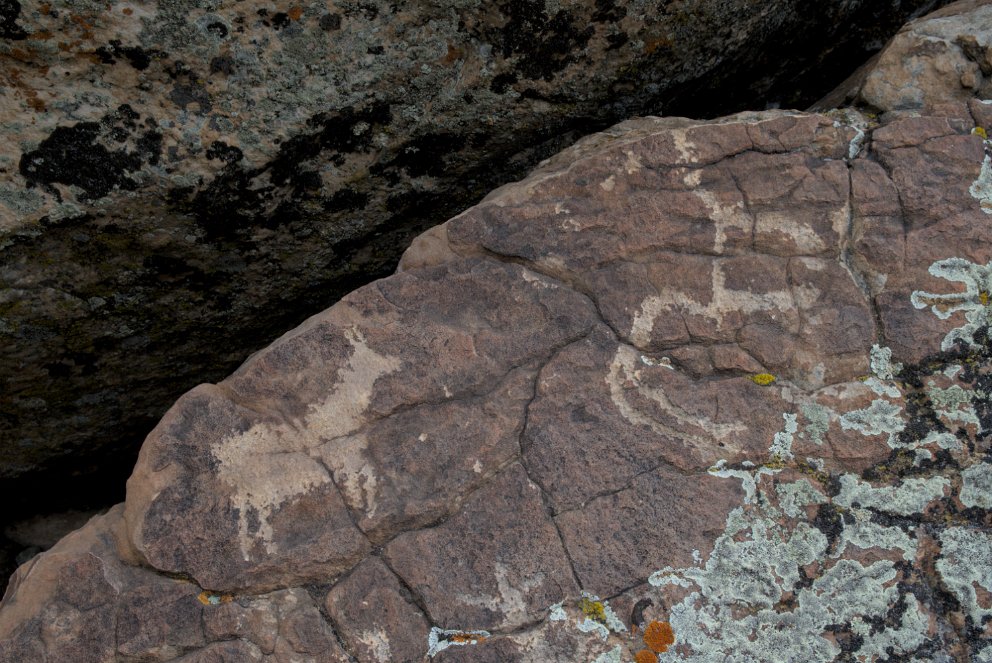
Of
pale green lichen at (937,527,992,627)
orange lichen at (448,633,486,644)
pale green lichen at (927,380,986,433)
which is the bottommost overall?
pale green lichen at (937,527,992,627)

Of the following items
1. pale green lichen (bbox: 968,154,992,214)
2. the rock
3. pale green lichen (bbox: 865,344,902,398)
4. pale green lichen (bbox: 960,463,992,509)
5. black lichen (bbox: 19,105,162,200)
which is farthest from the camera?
the rock

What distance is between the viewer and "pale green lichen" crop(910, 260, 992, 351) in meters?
2.41

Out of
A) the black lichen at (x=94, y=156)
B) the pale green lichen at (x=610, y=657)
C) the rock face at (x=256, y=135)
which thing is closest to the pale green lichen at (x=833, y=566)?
the pale green lichen at (x=610, y=657)

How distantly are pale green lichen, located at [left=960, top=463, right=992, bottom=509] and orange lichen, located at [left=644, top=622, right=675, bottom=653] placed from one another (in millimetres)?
882

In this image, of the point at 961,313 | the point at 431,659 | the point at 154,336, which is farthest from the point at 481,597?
the point at 154,336

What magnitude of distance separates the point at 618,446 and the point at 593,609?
454 millimetres

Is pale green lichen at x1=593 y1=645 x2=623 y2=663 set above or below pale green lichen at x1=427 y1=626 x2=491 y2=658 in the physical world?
below

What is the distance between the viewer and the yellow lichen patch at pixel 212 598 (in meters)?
2.28

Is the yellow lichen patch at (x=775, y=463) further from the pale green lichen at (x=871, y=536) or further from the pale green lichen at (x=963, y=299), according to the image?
the pale green lichen at (x=963, y=299)

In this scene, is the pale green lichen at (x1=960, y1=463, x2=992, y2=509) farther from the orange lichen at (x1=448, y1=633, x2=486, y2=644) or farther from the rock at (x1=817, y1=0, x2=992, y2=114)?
the orange lichen at (x1=448, y1=633, x2=486, y2=644)

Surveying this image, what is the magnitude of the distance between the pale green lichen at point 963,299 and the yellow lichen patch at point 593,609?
124 cm

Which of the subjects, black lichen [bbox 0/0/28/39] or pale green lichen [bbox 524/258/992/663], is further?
black lichen [bbox 0/0/28/39]

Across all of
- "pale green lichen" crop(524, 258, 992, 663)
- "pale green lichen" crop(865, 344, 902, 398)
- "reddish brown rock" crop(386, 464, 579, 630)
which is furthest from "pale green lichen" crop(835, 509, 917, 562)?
"reddish brown rock" crop(386, 464, 579, 630)

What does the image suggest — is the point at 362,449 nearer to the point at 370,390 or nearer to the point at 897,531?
the point at 370,390
